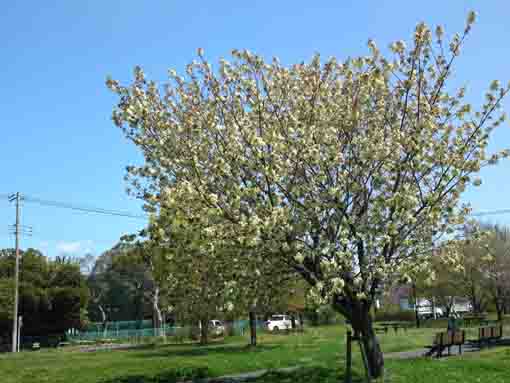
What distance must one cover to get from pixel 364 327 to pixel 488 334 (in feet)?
39.5

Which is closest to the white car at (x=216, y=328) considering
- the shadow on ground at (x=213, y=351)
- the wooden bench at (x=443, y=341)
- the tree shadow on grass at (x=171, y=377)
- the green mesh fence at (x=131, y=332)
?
the green mesh fence at (x=131, y=332)

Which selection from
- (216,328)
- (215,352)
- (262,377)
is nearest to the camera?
(262,377)

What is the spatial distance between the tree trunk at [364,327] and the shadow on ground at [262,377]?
70 centimetres

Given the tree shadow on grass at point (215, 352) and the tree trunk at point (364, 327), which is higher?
the tree trunk at point (364, 327)

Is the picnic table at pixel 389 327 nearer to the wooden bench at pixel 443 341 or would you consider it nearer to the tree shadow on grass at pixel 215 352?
the tree shadow on grass at pixel 215 352

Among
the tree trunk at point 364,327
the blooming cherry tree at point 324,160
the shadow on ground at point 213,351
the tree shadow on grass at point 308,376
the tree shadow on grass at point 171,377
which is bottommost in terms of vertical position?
the shadow on ground at point 213,351

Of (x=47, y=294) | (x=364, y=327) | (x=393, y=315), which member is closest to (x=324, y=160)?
(x=364, y=327)

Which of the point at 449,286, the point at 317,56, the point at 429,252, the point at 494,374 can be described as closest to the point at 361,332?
the point at 429,252

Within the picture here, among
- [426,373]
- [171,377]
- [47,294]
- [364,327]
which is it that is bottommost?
[171,377]

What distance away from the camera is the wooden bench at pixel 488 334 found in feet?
74.1

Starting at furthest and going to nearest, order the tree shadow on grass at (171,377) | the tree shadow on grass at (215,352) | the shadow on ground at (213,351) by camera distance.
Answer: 1. the shadow on ground at (213,351)
2. the tree shadow on grass at (215,352)
3. the tree shadow on grass at (171,377)

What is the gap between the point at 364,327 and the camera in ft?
43.9

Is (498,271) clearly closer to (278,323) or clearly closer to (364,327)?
(278,323)

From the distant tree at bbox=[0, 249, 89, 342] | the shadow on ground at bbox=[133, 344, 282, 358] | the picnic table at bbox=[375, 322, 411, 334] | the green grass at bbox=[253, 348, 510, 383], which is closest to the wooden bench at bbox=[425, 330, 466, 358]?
the green grass at bbox=[253, 348, 510, 383]
